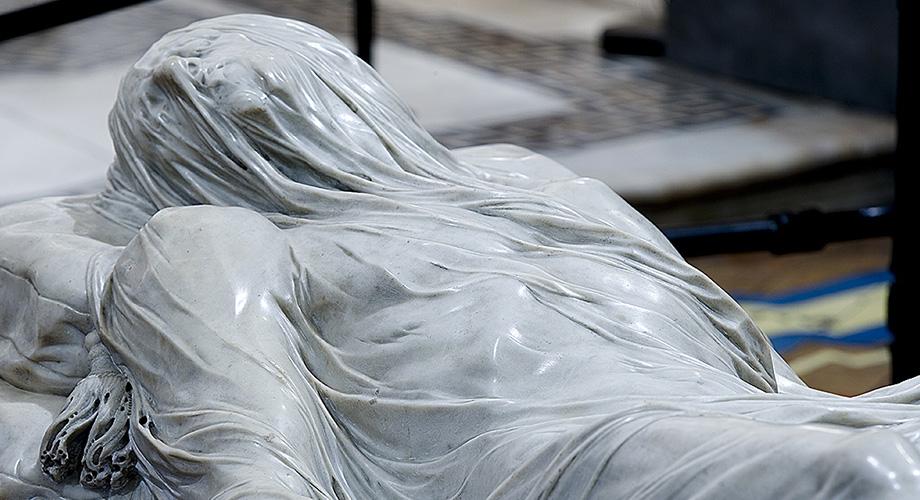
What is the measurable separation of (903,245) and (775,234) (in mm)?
295

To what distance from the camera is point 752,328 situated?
2.31 m

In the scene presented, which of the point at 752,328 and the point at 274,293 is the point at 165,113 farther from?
the point at 752,328

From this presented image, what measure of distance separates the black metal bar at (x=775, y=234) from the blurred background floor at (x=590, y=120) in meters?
0.66

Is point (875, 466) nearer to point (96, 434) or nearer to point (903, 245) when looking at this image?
point (96, 434)

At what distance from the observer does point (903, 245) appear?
3637mm

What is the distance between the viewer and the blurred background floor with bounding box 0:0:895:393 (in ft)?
17.7

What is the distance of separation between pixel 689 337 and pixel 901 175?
5.53 feet

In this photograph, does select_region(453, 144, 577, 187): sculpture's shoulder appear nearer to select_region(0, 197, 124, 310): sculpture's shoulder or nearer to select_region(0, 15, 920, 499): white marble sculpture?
select_region(0, 15, 920, 499): white marble sculpture

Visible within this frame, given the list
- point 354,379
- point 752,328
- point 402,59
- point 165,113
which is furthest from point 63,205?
point 402,59

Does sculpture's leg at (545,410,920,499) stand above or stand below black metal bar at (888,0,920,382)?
above

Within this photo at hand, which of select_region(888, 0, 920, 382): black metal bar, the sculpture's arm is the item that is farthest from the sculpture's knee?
select_region(888, 0, 920, 382): black metal bar

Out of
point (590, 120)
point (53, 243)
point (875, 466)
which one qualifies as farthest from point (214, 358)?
point (590, 120)

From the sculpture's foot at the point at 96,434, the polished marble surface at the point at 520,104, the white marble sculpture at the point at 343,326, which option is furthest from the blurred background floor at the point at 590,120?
the sculpture's foot at the point at 96,434

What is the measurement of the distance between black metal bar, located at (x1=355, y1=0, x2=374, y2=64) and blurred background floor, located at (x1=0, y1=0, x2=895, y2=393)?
1503 mm
